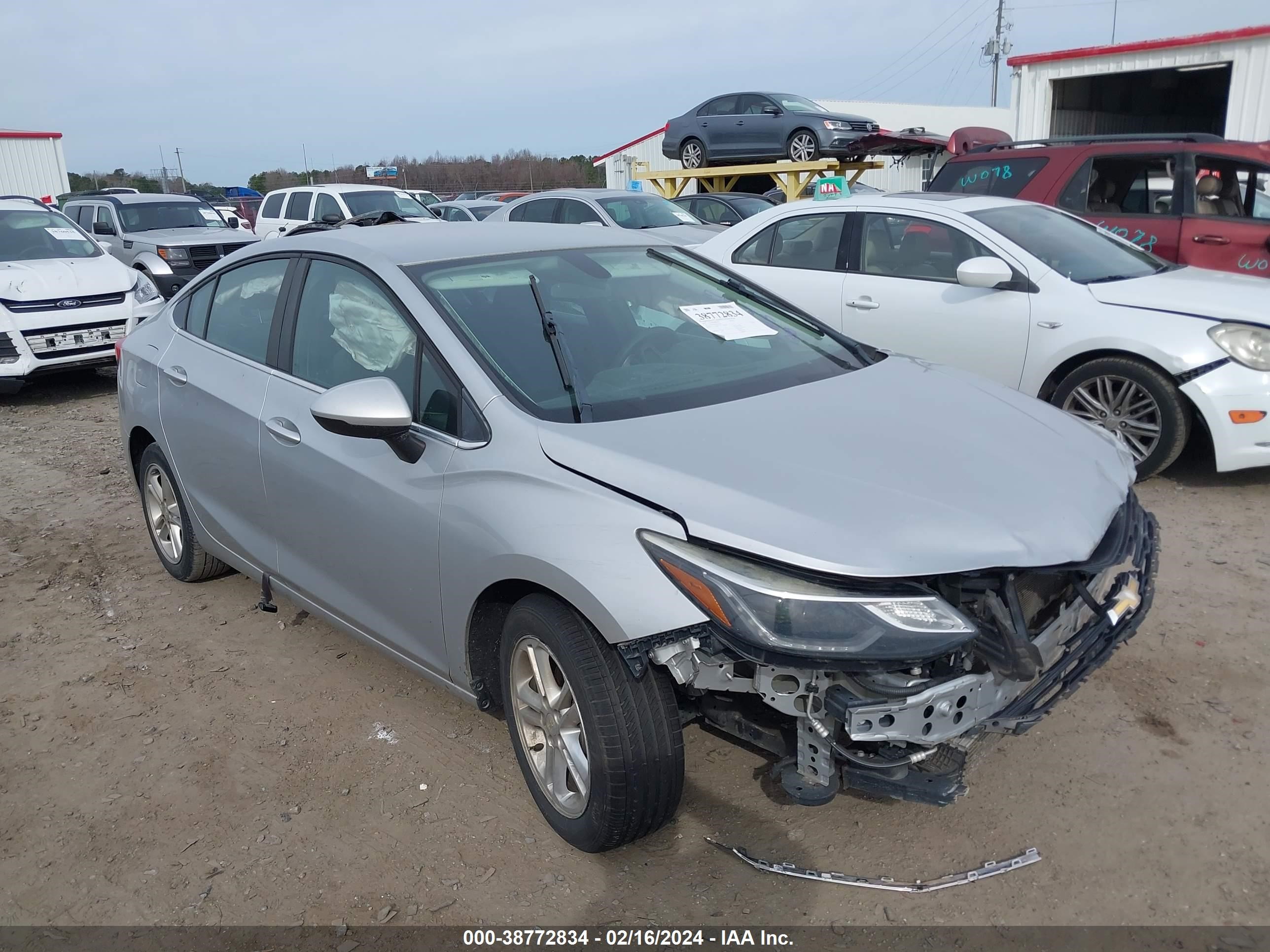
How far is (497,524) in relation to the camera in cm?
271

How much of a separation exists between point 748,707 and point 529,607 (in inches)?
25.4

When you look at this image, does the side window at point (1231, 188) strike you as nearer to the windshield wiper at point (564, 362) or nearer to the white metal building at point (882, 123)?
A: the windshield wiper at point (564, 362)

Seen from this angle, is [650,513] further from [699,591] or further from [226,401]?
[226,401]

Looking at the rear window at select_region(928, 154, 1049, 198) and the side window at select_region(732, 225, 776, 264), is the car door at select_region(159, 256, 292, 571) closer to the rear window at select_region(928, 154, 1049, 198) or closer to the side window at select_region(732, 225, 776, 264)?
the side window at select_region(732, 225, 776, 264)

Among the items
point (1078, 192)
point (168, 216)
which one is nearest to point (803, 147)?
point (1078, 192)

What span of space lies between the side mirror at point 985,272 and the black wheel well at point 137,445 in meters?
4.49

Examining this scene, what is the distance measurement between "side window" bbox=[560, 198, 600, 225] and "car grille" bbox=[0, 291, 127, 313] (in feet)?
17.5

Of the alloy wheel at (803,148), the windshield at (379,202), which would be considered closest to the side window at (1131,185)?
the alloy wheel at (803,148)

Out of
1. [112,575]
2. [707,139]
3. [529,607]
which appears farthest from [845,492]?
[707,139]

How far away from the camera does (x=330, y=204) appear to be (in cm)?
1539

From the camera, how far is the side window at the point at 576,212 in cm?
1252

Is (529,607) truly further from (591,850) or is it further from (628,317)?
(628,317)

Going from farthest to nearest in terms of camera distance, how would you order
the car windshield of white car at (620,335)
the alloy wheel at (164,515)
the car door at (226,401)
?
the alloy wheel at (164,515) < the car door at (226,401) < the car windshield of white car at (620,335)

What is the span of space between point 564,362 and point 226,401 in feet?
5.24
